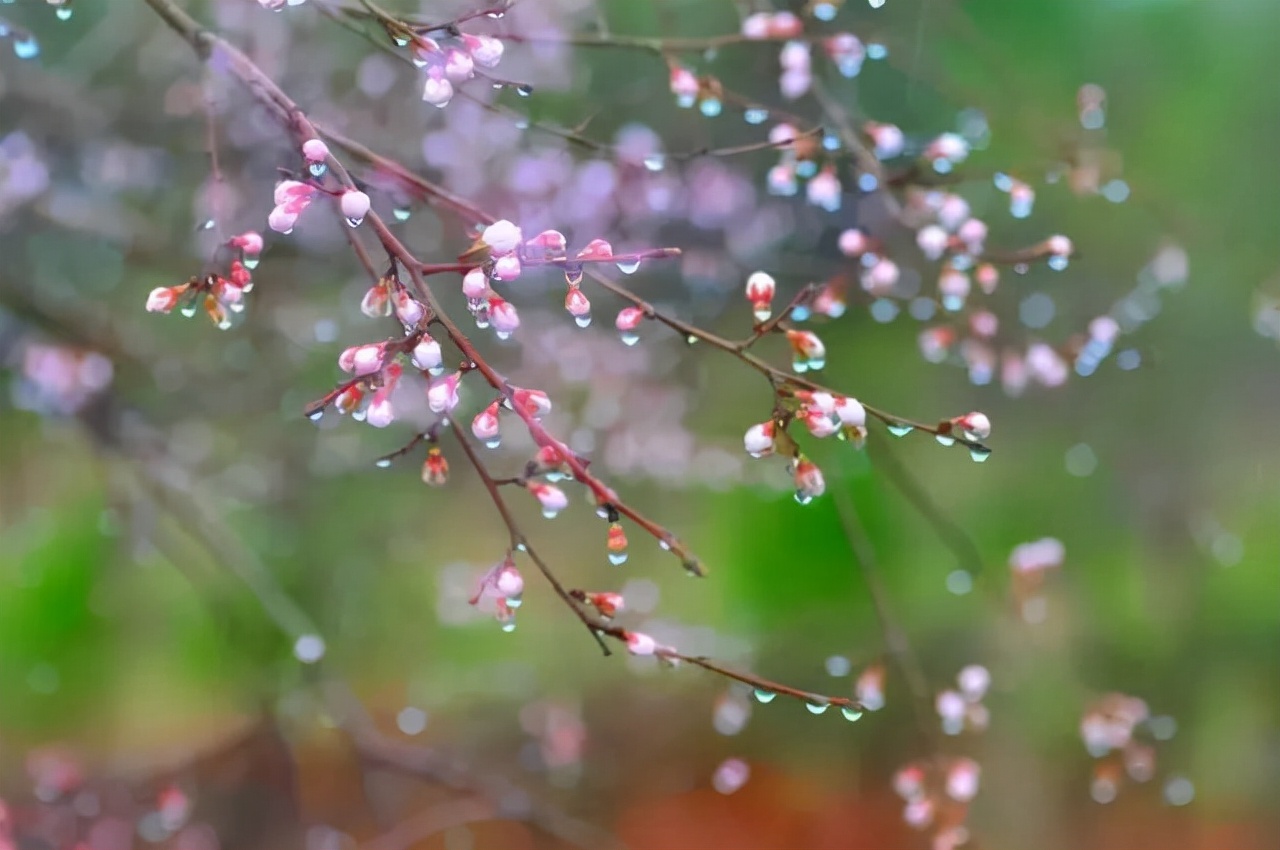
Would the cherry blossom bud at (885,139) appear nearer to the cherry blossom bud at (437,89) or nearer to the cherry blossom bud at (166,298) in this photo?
the cherry blossom bud at (437,89)

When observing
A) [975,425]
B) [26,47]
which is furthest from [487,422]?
[26,47]

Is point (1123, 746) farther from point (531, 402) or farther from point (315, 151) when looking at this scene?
point (315, 151)

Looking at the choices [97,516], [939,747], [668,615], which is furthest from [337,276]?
[939,747]

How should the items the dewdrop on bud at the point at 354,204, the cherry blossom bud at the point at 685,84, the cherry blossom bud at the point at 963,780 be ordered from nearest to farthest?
the dewdrop on bud at the point at 354,204, the cherry blossom bud at the point at 685,84, the cherry blossom bud at the point at 963,780

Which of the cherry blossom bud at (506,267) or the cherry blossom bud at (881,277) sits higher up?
the cherry blossom bud at (506,267)

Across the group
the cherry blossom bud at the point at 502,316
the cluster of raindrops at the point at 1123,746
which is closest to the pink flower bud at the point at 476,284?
the cherry blossom bud at the point at 502,316

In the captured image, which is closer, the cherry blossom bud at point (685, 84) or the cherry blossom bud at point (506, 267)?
the cherry blossom bud at point (506, 267)

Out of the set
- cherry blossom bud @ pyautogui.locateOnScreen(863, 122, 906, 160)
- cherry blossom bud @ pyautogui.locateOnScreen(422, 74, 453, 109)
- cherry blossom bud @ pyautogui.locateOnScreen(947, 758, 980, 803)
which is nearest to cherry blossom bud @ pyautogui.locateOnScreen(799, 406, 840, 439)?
cherry blossom bud @ pyautogui.locateOnScreen(422, 74, 453, 109)
